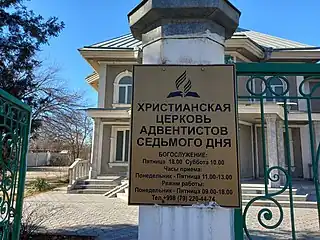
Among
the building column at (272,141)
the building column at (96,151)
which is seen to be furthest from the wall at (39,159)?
the building column at (272,141)

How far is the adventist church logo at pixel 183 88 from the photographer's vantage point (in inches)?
68.3

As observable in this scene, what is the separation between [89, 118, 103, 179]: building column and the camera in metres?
12.6

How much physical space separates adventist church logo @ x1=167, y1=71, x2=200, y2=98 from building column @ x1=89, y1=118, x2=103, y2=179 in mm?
11572

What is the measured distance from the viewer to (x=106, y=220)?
6.76 meters

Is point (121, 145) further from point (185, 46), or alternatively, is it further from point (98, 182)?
point (185, 46)

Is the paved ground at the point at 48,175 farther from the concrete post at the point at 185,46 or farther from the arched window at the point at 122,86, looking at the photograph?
the concrete post at the point at 185,46

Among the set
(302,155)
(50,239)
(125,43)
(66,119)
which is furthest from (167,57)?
(66,119)

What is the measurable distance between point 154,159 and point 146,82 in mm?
505

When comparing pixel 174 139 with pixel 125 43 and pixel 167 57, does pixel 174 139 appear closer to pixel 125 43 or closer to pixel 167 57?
pixel 167 57

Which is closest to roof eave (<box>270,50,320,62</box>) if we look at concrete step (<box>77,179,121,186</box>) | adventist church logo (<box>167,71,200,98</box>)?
concrete step (<box>77,179,121,186</box>)

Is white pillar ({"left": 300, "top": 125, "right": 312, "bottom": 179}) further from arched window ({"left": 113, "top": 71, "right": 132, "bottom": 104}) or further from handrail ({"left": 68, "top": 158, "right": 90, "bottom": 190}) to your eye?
handrail ({"left": 68, "top": 158, "right": 90, "bottom": 190})

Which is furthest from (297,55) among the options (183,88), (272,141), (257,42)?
(183,88)

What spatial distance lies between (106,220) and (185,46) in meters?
6.00

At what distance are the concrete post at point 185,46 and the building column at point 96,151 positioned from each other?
11421 mm
